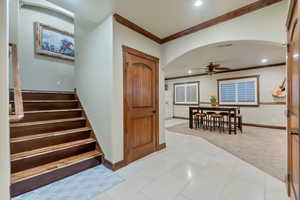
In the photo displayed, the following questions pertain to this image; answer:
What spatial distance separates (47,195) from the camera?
64.5 inches

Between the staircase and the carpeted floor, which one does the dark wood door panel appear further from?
the carpeted floor

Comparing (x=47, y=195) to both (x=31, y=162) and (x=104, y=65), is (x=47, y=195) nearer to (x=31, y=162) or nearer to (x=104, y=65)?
(x=31, y=162)

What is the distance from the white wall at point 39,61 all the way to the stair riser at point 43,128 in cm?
211

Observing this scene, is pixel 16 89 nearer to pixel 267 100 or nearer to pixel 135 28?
pixel 135 28

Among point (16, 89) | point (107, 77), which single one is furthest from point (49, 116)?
point (107, 77)

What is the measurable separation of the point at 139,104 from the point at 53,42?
353 cm

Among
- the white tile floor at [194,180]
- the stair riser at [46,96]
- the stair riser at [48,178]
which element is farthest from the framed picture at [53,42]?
the white tile floor at [194,180]

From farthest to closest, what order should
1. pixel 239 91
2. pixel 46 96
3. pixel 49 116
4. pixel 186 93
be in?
pixel 186 93 → pixel 239 91 → pixel 46 96 → pixel 49 116

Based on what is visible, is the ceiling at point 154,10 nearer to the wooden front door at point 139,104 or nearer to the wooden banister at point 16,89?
the wooden front door at point 139,104

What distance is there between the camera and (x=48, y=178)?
6.07 ft

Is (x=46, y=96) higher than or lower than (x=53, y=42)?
lower

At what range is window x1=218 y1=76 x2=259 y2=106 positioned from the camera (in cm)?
565

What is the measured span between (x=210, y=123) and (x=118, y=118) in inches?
175

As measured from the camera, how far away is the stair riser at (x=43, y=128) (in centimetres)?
212
